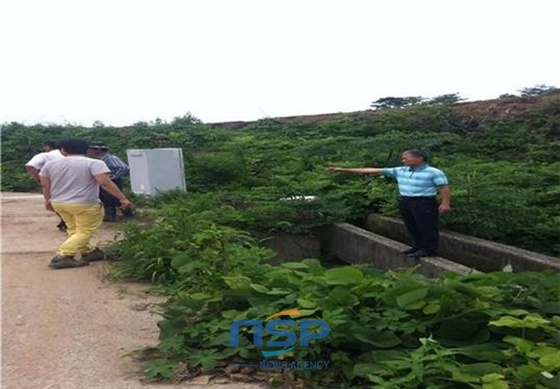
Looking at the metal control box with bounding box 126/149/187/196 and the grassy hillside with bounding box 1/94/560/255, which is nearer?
Result: the grassy hillside with bounding box 1/94/560/255

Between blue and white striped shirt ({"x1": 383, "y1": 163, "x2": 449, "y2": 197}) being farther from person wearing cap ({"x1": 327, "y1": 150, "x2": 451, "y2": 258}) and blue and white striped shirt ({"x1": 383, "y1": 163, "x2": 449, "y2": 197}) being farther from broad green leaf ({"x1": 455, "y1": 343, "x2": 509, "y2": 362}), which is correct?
broad green leaf ({"x1": 455, "y1": 343, "x2": 509, "y2": 362})

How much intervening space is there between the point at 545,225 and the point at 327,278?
395cm

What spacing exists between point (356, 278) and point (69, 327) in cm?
212

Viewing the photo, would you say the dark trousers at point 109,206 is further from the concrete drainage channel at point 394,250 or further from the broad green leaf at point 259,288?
the broad green leaf at point 259,288

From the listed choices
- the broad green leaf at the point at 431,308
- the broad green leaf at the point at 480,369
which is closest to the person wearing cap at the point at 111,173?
the broad green leaf at the point at 431,308

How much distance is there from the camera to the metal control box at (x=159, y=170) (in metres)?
10.4

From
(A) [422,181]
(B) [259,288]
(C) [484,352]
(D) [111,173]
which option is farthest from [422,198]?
(D) [111,173]

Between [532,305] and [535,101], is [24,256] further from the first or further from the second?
[535,101]

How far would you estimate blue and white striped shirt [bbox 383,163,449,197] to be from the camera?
18.9ft

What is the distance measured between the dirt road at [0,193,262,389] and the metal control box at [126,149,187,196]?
3714mm

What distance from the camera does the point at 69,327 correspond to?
4.20 meters

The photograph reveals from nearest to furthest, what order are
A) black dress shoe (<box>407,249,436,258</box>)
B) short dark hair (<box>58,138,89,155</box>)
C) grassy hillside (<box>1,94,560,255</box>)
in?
black dress shoe (<box>407,249,436,258</box>), short dark hair (<box>58,138,89,155</box>), grassy hillside (<box>1,94,560,255</box>)

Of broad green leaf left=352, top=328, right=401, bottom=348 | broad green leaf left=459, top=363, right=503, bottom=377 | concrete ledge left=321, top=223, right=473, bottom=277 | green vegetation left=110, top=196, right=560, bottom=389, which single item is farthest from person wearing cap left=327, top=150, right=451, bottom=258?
broad green leaf left=459, top=363, right=503, bottom=377

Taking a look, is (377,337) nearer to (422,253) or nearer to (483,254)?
(422,253)
